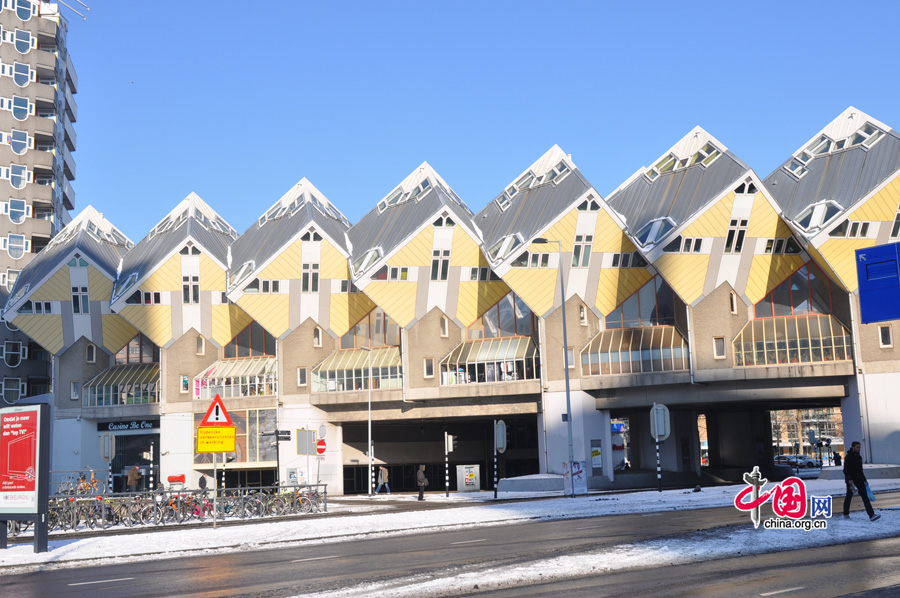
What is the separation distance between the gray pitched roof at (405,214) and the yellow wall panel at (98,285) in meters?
19.9

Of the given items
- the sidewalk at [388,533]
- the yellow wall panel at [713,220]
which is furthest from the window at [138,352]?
the sidewalk at [388,533]

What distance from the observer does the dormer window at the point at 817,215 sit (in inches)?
2115

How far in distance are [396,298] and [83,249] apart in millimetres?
26953

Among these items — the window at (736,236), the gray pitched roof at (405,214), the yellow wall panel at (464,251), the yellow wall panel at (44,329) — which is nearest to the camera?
the window at (736,236)

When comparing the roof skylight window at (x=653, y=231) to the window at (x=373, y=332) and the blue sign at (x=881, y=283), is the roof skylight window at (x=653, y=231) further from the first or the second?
the blue sign at (x=881, y=283)

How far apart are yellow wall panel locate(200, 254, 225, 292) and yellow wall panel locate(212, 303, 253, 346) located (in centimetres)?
169

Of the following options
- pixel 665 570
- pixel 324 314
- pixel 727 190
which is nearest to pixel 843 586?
pixel 665 570

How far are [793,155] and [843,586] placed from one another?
52.8m

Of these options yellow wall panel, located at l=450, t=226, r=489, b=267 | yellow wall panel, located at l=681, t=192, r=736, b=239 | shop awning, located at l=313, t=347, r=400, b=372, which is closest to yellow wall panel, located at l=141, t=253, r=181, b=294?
shop awning, located at l=313, t=347, r=400, b=372

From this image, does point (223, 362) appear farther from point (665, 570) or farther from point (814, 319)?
point (665, 570)

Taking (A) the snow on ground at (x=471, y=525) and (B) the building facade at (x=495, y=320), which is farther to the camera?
(B) the building facade at (x=495, y=320)

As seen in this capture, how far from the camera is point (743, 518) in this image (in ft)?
73.0

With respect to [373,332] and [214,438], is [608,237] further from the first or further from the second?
[214,438]

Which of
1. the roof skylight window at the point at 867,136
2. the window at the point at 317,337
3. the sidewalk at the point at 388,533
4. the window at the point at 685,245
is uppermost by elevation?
the roof skylight window at the point at 867,136
